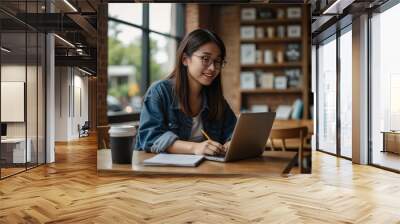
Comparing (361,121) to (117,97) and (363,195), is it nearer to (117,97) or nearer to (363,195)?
(363,195)

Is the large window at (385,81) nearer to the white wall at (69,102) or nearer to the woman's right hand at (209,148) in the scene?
the woman's right hand at (209,148)

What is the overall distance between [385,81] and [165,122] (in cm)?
306

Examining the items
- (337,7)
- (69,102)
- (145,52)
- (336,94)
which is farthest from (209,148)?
(336,94)

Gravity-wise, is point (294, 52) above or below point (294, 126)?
above

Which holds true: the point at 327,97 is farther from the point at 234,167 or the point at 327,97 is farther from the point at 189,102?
the point at 234,167

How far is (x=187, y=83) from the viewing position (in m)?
3.15

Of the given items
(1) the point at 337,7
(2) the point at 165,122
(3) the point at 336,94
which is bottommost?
(2) the point at 165,122

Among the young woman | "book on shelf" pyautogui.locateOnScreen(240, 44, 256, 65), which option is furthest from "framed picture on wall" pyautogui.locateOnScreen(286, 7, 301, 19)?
Result: the young woman

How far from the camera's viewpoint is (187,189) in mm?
3113

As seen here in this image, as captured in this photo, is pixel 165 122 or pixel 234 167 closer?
pixel 234 167

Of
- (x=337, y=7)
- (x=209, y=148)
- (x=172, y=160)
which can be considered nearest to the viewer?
(x=209, y=148)

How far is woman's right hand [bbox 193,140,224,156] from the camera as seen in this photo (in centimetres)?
250

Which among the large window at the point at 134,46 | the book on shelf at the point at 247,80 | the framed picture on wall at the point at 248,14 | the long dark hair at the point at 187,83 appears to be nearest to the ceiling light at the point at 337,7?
the framed picture on wall at the point at 248,14

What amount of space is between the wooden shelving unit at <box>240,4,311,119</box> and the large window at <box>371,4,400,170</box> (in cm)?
187
